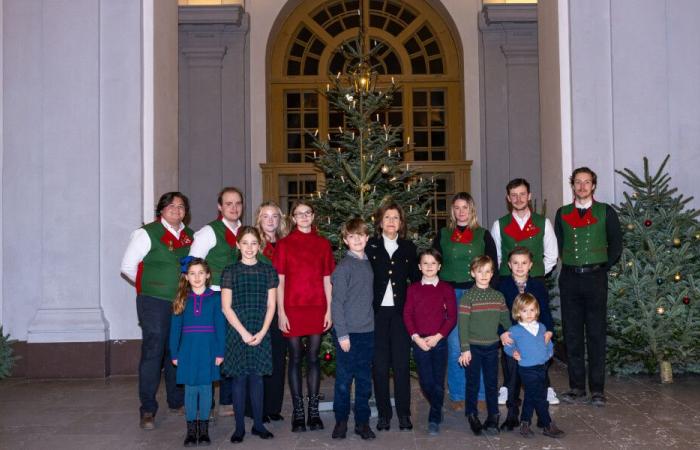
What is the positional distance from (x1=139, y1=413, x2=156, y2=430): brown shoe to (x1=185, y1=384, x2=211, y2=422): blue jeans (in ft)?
2.01

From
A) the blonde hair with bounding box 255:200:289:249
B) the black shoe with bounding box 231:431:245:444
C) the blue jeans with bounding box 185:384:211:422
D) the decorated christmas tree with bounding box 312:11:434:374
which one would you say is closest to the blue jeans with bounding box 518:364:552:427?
the decorated christmas tree with bounding box 312:11:434:374

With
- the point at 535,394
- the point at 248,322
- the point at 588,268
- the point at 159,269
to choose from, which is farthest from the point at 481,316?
the point at 159,269

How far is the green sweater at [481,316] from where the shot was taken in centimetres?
572

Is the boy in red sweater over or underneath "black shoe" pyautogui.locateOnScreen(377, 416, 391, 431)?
over

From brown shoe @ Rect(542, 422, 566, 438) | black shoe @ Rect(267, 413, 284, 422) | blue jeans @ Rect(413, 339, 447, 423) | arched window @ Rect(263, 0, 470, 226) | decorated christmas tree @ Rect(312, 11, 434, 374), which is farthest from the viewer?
arched window @ Rect(263, 0, 470, 226)

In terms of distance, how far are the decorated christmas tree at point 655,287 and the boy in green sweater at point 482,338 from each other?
2377 mm

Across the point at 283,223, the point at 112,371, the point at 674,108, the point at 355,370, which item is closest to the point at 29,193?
the point at 112,371

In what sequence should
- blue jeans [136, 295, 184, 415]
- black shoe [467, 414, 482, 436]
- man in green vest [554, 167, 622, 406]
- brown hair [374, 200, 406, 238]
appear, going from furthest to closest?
1. man in green vest [554, 167, 622, 406]
2. blue jeans [136, 295, 184, 415]
3. brown hair [374, 200, 406, 238]
4. black shoe [467, 414, 482, 436]

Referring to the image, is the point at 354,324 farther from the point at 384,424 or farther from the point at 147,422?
the point at 147,422

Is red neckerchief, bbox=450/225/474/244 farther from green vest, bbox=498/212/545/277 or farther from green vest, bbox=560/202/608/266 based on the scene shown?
green vest, bbox=560/202/608/266

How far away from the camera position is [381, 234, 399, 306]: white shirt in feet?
19.2

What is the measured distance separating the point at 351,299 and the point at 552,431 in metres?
1.76

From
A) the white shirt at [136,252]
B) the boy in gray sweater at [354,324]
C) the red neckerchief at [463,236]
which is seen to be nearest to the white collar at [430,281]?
the boy in gray sweater at [354,324]

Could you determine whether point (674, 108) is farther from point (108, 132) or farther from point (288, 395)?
point (108, 132)
